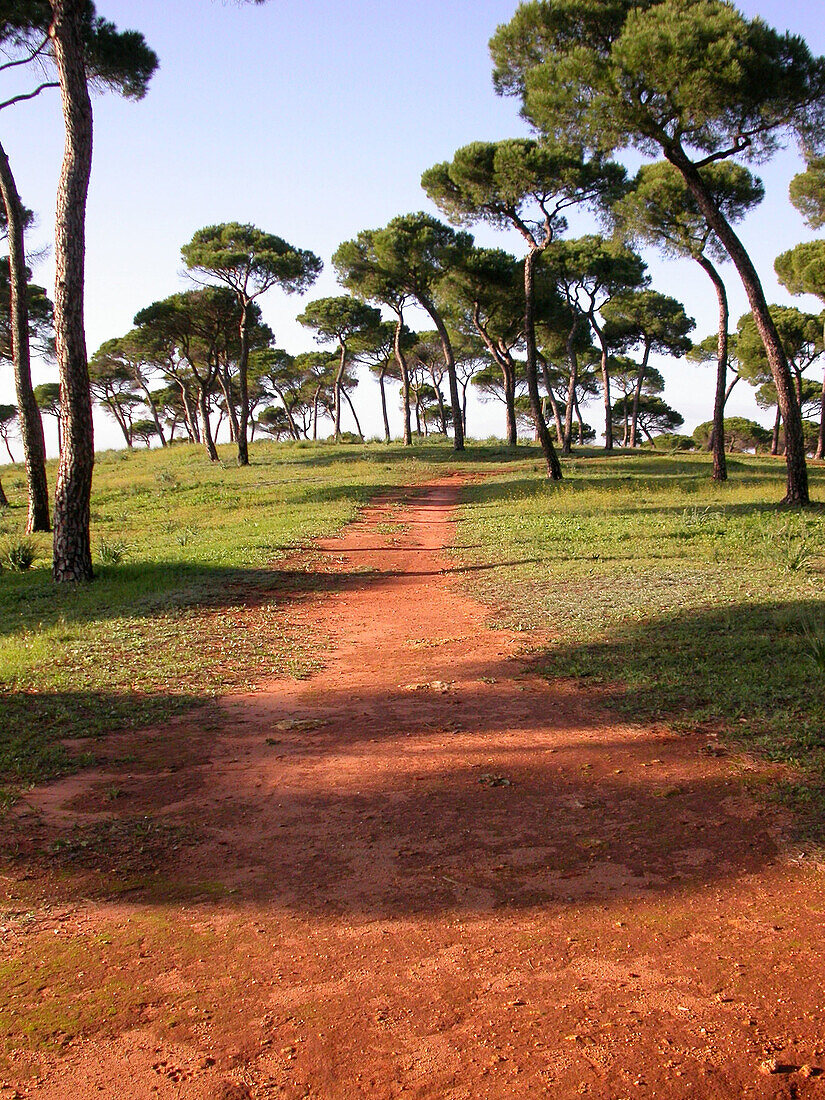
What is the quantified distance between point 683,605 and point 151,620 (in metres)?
5.60

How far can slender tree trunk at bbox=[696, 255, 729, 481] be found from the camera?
71.7ft

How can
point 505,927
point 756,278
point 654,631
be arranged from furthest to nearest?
point 756,278 < point 654,631 < point 505,927

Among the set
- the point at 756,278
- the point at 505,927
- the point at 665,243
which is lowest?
the point at 505,927

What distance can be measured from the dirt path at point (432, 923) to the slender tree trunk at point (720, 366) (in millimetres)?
18642

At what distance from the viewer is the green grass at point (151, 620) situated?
5.96m

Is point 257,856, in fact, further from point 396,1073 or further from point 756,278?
point 756,278

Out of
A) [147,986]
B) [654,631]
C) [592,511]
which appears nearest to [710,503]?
[592,511]

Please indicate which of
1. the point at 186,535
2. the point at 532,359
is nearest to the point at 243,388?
the point at 532,359

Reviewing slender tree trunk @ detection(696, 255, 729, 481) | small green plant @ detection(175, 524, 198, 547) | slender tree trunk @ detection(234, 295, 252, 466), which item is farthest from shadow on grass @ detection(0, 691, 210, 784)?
→ slender tree trunk @ detection(234, 295, 252, 466)

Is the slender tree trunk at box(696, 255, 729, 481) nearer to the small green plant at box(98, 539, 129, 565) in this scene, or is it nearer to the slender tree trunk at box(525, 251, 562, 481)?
the slender tree trunk at box(525, 251, 562, 481)

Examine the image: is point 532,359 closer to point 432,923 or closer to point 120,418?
point 432,923

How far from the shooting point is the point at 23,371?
57.5ft

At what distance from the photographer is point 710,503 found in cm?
1703

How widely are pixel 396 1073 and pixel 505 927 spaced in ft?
2.91
